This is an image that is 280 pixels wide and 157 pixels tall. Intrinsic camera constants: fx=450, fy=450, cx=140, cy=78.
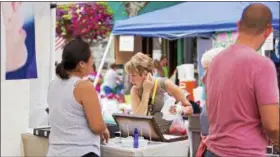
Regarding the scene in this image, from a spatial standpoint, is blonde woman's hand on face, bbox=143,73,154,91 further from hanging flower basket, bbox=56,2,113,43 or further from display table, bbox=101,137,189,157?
hanging flower basket, bbox=56,2,113,43

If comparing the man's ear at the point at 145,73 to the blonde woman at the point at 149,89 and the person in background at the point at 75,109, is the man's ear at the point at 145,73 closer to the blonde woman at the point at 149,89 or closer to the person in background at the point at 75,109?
the blonde woman at the point at 149,89

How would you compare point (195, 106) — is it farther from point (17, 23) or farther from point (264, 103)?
point (264, 103)

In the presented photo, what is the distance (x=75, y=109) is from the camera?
2.46m

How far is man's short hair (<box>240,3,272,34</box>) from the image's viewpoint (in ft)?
6.09

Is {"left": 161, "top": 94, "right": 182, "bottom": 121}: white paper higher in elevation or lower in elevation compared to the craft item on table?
higher

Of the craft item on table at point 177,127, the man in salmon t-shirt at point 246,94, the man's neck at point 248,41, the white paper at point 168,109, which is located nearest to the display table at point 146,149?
the craft item on table at point 177,127

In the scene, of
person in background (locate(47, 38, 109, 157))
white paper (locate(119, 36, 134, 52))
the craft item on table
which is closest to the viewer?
person in background (locate(47, 38, 109, 157))

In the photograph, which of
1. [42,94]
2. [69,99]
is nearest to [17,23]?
[42,94]

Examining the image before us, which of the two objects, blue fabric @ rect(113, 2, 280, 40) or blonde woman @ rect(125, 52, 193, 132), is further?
blue fabric @ rect(113, 2, 280, 40)

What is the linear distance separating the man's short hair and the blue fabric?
149 inches

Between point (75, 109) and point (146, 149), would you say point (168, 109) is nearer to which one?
point (146, 149)

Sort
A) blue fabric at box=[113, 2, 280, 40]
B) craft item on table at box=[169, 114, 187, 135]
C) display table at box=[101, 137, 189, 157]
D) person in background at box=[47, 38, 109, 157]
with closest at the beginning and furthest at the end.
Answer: person in background at box=[47, 38, 109, 157], display table at box=[101, 137, 189, 157], craft item on table at box=[169, 114, 187, 135], blue fabric at box=[113, 2, 280, 40]

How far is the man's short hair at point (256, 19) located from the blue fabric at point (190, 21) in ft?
12.4

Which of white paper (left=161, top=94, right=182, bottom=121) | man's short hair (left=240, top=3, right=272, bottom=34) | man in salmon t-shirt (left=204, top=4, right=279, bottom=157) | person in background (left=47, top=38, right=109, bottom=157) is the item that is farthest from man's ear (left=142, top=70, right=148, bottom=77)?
man's short hair (left=240, top=3, right=272, bottom=34)
